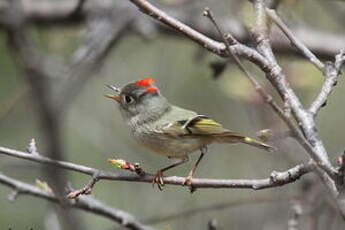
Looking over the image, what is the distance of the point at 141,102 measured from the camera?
390 centimetres

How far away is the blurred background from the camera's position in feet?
15.5

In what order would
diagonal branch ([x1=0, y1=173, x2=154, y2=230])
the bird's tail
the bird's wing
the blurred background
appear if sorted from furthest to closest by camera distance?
1. the blurred background
2. the bird's wing
3. the bird's tail
4. diagonal branch ([x1=0, y1=173, x2=154, y2=230])

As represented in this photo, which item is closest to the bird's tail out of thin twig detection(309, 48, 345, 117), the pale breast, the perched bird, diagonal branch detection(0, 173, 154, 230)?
the perched bird

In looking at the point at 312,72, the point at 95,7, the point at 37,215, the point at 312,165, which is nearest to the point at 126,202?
the point at 37,215

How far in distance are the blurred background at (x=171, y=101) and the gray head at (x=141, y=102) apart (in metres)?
0.29

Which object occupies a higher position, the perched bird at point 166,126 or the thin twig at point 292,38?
the perched bird at point 166,126

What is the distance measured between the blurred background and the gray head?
0.94 feet

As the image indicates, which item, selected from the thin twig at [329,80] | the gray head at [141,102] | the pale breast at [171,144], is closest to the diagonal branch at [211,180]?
the thin twig at [329,80]

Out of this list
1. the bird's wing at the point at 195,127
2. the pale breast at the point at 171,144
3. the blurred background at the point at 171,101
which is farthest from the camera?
the blurred background at the point at 171,101

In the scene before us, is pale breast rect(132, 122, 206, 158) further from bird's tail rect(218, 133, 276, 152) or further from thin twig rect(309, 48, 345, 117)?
thin twig rect(309, 48, 345, 117)

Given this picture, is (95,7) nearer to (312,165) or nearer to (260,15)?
(260,15)

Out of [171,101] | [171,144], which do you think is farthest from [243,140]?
[171,101]

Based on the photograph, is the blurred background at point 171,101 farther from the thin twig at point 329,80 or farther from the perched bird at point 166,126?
the thin twig at point 329,80

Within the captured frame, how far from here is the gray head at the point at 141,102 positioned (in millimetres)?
3850
